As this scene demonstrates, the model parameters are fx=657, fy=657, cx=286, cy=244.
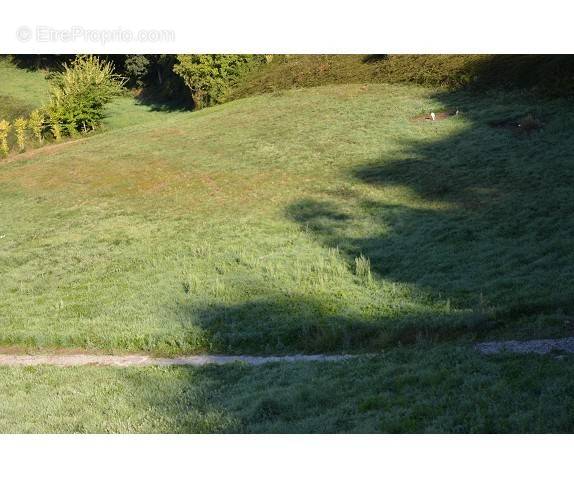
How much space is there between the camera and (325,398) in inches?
391

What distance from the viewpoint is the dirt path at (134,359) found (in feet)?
46.5

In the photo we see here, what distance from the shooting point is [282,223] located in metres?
26.4

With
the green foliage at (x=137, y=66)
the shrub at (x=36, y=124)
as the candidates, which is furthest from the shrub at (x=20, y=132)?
the green foliage at (x=137, y=66)

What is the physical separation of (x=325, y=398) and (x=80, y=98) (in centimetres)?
5217

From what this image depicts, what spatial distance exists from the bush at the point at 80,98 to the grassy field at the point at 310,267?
11.7 m

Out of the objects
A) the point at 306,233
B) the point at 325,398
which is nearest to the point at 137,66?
the point at 306,233

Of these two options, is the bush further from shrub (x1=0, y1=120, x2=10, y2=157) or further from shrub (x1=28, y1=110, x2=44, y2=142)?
shrub (x1=0, y1=120, x2=10, y2=157)

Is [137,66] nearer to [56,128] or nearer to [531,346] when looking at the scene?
[56,128]

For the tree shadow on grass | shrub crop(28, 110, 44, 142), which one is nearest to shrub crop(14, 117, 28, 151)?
shrub crop(28, 110, 44, 142)

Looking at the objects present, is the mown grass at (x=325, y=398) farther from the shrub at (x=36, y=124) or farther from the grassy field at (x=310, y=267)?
the shrub at (x=36, y=124)

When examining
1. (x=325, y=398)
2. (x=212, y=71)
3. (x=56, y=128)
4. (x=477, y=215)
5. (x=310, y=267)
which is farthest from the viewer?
(x=212, y=71)

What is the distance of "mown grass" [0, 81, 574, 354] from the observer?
53.0ft

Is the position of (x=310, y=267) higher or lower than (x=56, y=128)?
lower

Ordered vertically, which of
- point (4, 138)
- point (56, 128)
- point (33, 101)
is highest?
point (33, 101)
